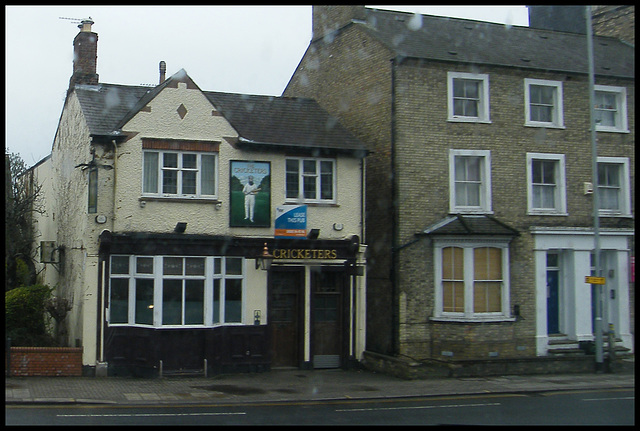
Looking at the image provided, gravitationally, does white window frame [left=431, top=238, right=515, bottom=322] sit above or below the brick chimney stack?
below

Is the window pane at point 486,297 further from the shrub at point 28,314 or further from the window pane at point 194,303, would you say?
the shrub at point 28,314

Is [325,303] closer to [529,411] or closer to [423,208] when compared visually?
[423,208]

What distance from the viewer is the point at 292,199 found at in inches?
846

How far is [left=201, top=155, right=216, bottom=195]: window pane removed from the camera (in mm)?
20547

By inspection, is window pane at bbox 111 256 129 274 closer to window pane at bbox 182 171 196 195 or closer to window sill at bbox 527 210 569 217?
window pane at bbox 182 171 196 195

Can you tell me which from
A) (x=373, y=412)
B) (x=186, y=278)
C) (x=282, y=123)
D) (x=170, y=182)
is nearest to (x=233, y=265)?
(x=186, y=278)

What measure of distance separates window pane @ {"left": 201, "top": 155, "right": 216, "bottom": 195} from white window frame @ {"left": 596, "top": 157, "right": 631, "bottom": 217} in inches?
495

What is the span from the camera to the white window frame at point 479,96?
75.0 feet

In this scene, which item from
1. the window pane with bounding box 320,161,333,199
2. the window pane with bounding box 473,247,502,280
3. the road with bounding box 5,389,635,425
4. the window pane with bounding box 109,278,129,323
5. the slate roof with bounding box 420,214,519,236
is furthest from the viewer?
the window pane with bounding box 473,247,502,280

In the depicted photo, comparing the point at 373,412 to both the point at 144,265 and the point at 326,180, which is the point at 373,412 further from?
the point at 326,180

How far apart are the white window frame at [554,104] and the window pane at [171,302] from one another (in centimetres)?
1192

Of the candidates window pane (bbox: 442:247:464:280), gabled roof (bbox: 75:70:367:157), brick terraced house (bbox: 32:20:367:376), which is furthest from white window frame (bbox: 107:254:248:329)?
window pane (bbox: 442:247:464:280)

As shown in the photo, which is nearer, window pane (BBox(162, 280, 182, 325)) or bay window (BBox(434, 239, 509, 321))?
window pane (BBox(162, 280, 182, 325))

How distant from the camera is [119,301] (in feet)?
64.5
